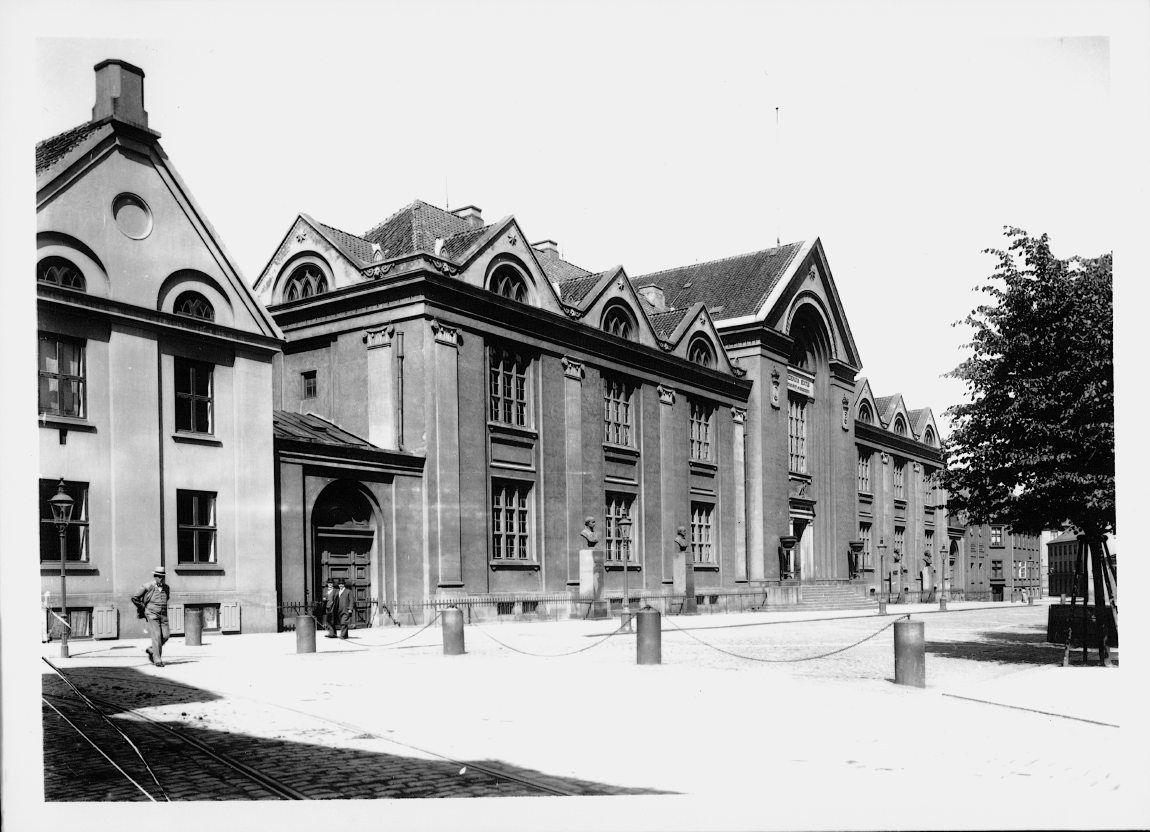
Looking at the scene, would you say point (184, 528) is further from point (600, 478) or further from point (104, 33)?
point (600, 478)

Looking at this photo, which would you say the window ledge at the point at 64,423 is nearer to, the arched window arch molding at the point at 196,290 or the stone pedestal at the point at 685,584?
the arched window arch molding at the point at 196,290

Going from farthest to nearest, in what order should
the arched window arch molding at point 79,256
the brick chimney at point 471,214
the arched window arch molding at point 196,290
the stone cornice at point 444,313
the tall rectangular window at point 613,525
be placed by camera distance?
the brick chimney at point 471,214, the tall rectangular window at point 613,525, the stone cornice at point 444,313, the arched window arch molding at point 196,290, the arched window arch molding at point 79,256

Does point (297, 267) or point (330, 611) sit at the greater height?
point (297, 267)

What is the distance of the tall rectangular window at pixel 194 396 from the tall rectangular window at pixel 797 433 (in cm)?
3689

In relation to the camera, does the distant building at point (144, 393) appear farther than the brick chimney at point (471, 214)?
No

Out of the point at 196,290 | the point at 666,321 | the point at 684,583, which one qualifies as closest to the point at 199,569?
the point at 196,290

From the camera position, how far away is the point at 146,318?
24125mm

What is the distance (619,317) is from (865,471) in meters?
31.5

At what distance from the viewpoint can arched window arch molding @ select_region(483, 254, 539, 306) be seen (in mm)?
36769

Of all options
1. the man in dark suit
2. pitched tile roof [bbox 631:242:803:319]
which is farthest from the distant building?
pitched tile roof [bbox 631:242:803:319]

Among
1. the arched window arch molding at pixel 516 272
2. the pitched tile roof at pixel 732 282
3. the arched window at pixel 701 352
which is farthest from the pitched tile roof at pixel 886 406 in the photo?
the arched window arch molding at pixel 516 272

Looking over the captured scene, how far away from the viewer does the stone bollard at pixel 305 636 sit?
21938mm

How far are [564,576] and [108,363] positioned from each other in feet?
65.7

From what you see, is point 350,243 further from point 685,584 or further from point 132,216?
point 685,584
